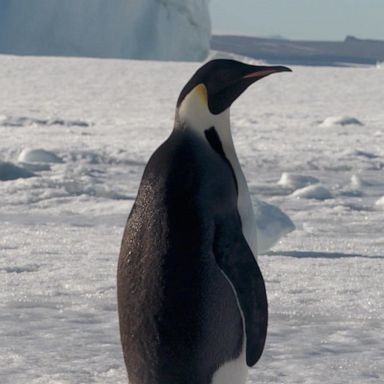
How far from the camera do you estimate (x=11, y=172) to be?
6.55 meters

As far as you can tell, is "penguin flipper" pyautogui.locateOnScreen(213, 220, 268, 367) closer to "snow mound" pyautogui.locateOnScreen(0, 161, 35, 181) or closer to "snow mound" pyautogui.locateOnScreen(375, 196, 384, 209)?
"snow mound" pyautogui.locateOnScreen(375, 196, 384, 209)

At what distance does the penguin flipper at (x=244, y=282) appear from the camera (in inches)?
79.8

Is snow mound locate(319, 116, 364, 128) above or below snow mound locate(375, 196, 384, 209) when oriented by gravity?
above

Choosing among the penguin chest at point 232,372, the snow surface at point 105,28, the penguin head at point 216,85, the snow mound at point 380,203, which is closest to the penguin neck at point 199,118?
the penguin head at point 216,85

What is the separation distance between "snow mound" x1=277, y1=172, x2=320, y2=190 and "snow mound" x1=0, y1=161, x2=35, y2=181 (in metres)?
1.59

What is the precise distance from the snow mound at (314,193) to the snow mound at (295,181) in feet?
1.22

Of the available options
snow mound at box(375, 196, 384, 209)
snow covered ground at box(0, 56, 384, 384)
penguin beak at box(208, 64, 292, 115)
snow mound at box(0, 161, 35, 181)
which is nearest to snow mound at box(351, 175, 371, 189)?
snow covered ground at box(0, 56, 384, 384)

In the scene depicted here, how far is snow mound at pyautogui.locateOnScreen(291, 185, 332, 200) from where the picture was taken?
605 centimetres

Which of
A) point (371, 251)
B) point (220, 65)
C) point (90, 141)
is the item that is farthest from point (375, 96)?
point (220, 65)

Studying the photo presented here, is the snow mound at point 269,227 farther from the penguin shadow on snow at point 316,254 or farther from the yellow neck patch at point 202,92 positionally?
the yellow neck patch at point 202,92

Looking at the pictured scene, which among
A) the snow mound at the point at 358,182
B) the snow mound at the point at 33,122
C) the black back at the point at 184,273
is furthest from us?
the snow mound at the point at 33,122

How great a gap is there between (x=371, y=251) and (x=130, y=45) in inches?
601

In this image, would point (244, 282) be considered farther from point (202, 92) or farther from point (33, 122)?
point (33, 122)

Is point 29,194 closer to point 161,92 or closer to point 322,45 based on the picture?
point 161,92
